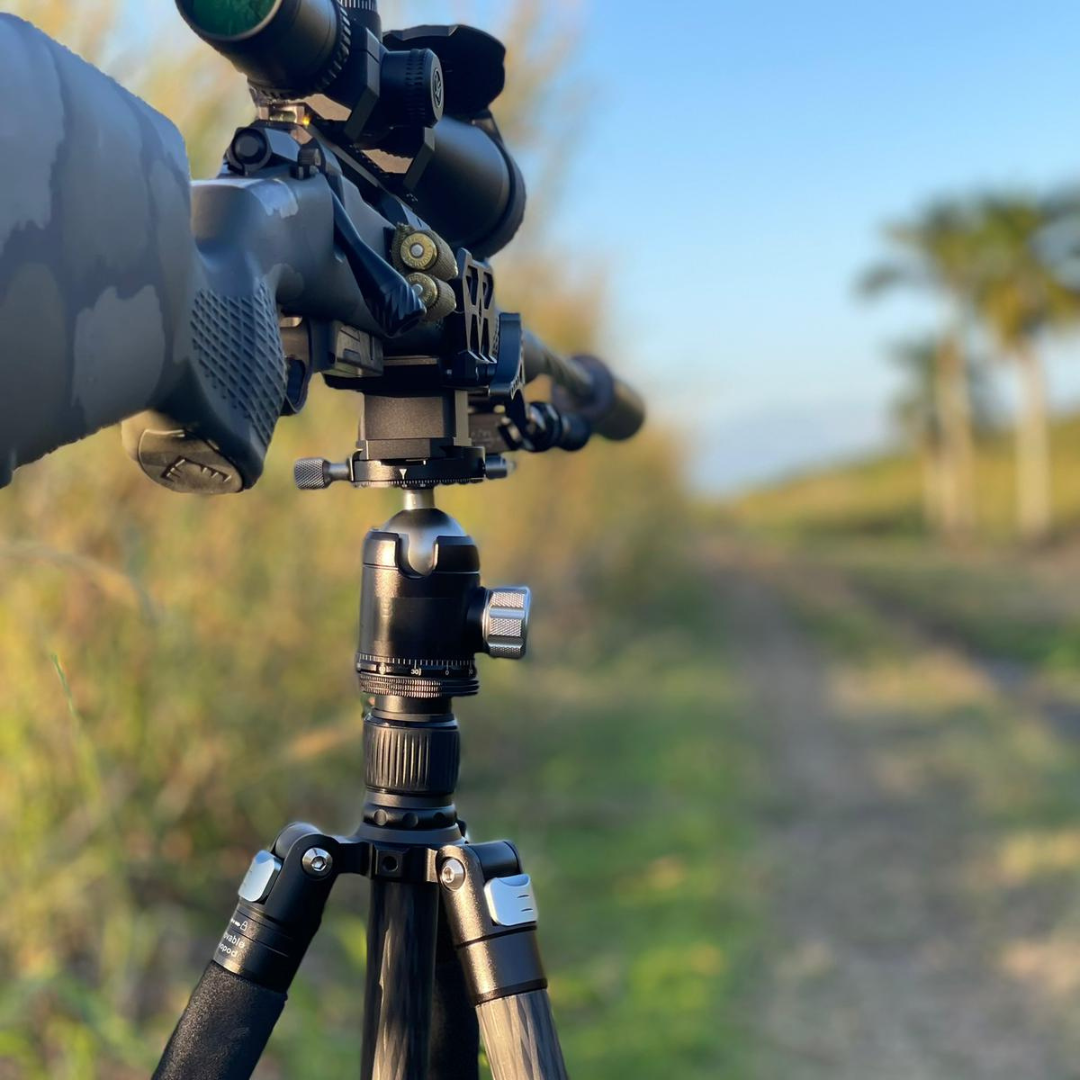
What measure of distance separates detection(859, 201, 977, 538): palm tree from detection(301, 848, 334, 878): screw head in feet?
109

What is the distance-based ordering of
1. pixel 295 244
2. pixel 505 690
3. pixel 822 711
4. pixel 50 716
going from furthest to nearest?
1. pixel 822 711
2. pixel 505 690
3. pixel 50 716
4. pixel 295 244

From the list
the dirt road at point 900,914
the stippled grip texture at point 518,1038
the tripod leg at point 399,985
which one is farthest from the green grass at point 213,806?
the stippled grip texture at point 518,1038

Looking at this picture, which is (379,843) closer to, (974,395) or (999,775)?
(999,775)

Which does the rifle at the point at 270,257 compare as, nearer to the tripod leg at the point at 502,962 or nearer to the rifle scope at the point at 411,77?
the rifle scope at the point at 411,77

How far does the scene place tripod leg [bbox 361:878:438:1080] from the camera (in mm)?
1234

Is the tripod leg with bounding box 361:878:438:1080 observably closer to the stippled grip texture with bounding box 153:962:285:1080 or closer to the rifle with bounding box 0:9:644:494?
the stippled grip texture with bounding box 153:962:285:1080

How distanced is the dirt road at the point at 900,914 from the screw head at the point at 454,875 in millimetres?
2343

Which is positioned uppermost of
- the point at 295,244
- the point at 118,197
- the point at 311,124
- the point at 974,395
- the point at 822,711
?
the point at 974,395

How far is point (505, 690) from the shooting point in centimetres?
558

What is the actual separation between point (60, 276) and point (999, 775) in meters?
6.25

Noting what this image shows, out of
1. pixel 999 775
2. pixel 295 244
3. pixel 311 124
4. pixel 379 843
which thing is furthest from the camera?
pixel 999 775

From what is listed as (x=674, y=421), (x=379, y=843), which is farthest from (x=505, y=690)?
(x=674, y=421)

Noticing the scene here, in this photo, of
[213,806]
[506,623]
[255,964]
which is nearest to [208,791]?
[213,806]

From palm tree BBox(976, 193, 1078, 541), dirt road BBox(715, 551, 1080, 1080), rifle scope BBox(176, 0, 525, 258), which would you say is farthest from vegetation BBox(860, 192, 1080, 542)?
rifle scope BBox(176, 0, 525, 258)
